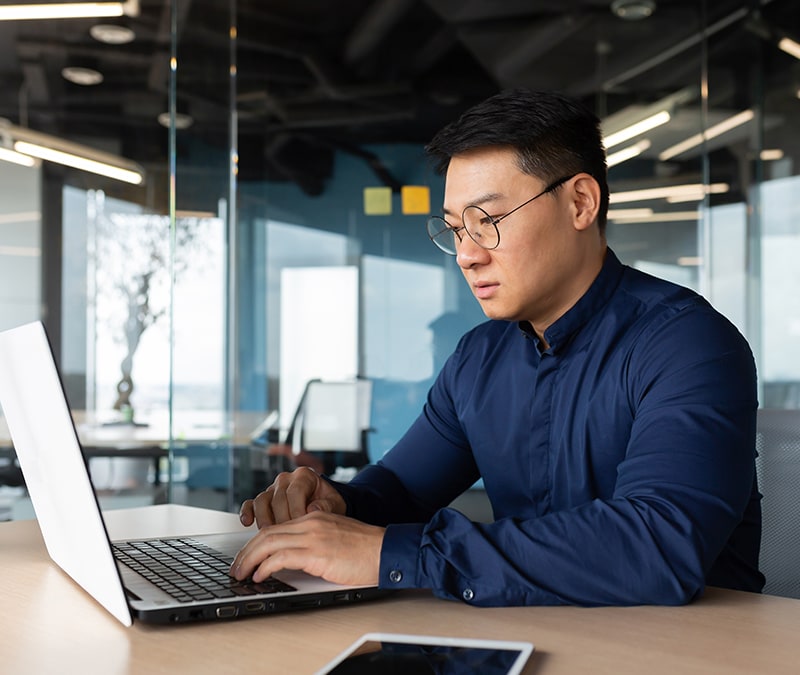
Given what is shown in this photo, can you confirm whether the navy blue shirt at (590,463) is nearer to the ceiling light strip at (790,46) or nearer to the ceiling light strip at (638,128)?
the ceiling light strip at (638,128)

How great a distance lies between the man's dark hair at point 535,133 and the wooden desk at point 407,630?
0.69m

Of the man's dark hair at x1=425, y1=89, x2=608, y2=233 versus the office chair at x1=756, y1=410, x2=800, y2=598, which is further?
the office chair at x1=756, y1=410, x2=800, y2=598

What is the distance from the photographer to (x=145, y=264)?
16.4 feet

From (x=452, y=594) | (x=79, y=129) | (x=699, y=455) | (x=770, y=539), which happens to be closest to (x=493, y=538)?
(x=452, y=594)

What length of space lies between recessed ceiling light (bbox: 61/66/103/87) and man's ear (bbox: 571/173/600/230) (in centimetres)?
461

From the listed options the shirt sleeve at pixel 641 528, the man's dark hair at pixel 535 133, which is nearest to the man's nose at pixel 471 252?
the man's dark hair at pixel 535 133

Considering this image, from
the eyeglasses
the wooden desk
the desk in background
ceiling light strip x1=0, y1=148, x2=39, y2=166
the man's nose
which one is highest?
ceiling light strip x1=0, y1=148, x2=39, y2=166

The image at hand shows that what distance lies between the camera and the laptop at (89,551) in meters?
0.86

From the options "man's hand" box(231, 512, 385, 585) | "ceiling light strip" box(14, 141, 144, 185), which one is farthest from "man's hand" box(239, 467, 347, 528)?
"ceiling light strip" box(14, 141, 144, 185)

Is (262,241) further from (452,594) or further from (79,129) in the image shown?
(452,594)

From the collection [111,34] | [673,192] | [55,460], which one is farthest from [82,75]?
[55,460]

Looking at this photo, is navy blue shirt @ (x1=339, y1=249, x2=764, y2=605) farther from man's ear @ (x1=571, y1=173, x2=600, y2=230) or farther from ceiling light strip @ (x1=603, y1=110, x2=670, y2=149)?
ceiling light strip @ (x1=603, y1=110, x2=670, y2=149)

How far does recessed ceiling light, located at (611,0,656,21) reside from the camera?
4309 mm

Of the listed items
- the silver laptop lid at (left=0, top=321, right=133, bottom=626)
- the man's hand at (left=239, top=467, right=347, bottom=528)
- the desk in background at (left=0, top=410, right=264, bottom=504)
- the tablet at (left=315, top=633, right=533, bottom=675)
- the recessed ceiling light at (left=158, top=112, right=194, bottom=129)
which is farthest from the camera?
the desk in background at (left=0, top=410, right=264, bottom=504)
